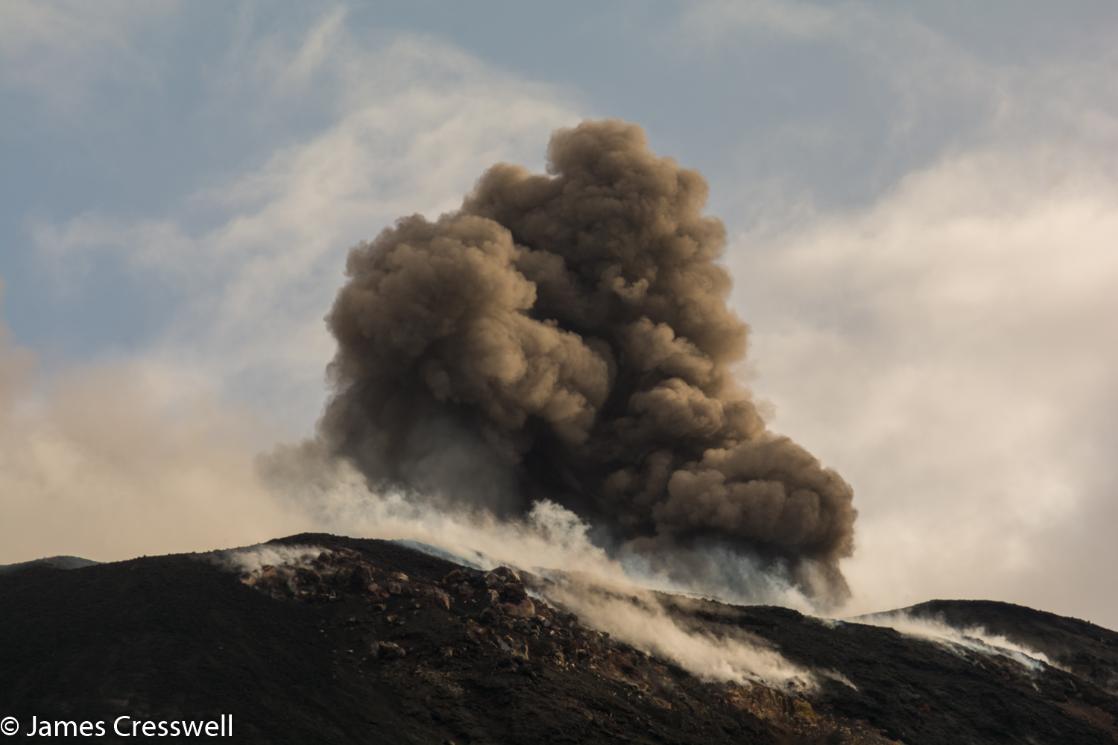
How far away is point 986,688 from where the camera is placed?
47188 mm

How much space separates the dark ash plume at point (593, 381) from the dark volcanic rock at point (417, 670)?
17.9 meters

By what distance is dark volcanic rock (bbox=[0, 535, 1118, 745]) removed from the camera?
1224 inches

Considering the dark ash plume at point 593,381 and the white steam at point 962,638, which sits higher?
the dark ash plume at point 593,381

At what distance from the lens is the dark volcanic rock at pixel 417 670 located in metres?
31.1

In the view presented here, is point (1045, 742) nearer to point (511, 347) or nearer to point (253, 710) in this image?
point (253, 710)

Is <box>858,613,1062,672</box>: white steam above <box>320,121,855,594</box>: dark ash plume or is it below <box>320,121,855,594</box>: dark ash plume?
below

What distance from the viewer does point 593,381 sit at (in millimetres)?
71625

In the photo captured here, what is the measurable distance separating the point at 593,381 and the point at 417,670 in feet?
124

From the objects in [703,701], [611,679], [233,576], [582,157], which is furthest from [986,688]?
[582,157]

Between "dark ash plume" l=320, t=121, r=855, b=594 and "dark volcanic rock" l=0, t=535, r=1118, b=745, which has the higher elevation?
"dark ash plume" l=320, t=121, r=855, b=594

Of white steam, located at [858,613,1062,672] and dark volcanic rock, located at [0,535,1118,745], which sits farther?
white steam, located at [858,613,1062,672]

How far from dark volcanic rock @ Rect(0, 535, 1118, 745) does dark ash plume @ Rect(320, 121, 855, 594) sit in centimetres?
1791

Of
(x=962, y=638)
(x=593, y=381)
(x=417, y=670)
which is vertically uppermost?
(x=593, y=381)

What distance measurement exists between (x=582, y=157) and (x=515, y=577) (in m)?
41.0
